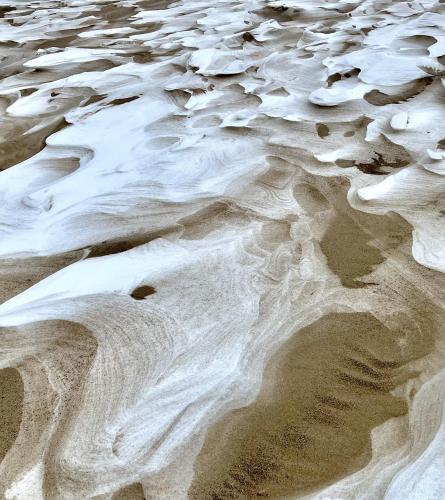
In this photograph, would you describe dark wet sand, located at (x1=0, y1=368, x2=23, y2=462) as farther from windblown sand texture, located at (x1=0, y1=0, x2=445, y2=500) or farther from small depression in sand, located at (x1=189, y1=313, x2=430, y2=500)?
small depression in sand, located at (x1=189, y1=313, x2=430, y2=500)

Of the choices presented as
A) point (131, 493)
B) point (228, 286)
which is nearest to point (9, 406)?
point (131, 493)

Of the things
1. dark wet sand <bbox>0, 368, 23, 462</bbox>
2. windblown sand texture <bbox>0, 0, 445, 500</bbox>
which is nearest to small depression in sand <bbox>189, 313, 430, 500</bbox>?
windblown sand texture <bbox>0, 0, 445, 500</bbox>

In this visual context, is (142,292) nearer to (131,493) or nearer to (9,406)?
(9,406)

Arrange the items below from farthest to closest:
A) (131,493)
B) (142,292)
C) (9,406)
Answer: (142,292), (9,406), (131,493)

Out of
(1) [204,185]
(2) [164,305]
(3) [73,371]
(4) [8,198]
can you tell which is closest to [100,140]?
(4) [8,198]

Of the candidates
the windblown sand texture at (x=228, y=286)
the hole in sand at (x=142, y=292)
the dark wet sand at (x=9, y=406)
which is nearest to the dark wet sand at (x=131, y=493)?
the windblown sand texture at (x=228, y=286)

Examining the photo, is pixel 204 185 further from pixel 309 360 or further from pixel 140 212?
pixel 309 360
